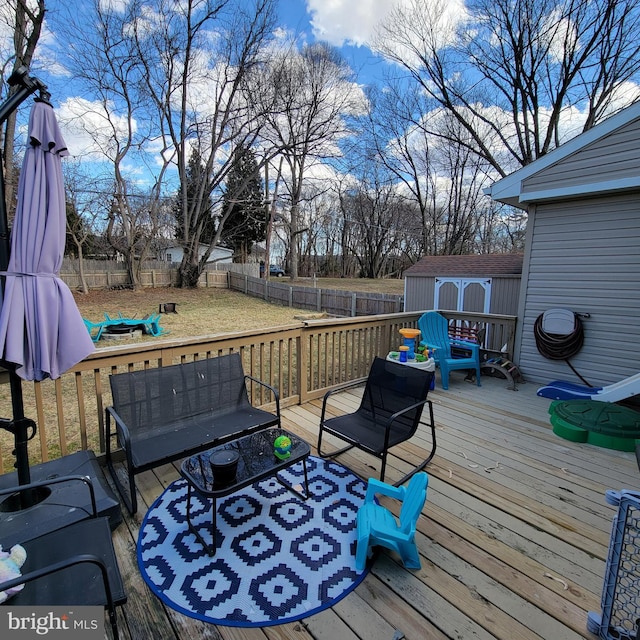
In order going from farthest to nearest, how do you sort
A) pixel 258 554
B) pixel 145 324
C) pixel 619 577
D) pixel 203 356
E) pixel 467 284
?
1. pixel 467 284
2. pixel 145 324
3. pixel 203 356
4. pixel 258 554
5. pixel 619 577

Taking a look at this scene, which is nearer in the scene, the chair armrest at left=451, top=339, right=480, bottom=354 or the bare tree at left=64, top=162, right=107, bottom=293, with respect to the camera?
the chair armrest at left=451, top=339, right=480, bottom=354

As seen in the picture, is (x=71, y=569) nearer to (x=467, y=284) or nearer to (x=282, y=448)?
(x=282, y=448)

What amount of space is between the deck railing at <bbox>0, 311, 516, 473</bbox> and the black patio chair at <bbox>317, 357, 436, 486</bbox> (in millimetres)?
919

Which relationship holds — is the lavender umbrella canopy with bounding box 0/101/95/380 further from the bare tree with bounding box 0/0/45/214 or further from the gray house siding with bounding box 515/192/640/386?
the bare tree with bounding box 0/0/45/214

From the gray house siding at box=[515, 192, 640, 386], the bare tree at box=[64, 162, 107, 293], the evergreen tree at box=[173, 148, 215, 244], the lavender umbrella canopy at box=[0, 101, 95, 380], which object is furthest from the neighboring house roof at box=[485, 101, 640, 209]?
the evergreen tree at box=[173, 148, 215, 244]

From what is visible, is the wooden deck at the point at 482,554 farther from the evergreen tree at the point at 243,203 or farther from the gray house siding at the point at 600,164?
the evergreen tree at the point at 243,203

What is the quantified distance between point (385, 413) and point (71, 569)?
2201mm

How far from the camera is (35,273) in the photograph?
1.80m

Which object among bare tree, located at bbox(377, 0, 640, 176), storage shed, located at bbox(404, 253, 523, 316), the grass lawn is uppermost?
bare tree, located at bbox(377, 0, 640, 176)

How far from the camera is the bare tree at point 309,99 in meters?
16.7

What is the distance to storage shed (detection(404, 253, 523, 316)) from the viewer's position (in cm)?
970

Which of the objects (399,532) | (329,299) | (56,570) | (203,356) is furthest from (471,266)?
(56,570)

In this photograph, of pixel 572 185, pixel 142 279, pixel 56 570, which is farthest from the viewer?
pixel 142 279

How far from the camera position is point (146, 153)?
54.0 feet
